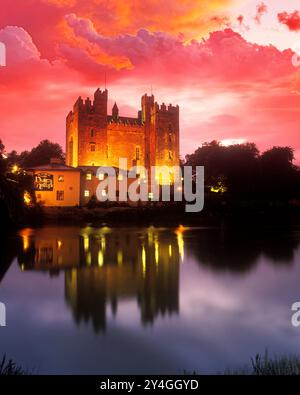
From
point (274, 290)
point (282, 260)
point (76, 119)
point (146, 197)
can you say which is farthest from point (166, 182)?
point (274, 290)

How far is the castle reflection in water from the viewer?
34.2ft

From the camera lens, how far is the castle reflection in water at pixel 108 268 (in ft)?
34.2

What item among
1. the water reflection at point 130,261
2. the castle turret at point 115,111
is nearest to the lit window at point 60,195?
the water reflection at point 130,261

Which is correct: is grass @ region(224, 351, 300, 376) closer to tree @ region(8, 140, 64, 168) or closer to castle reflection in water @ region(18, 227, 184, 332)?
castle reflection in water @ region(18, 227, 184, 332)

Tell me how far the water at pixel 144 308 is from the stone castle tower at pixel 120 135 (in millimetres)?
48940

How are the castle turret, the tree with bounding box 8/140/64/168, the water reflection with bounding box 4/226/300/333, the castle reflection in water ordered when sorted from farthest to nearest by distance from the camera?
the tree with bounding box 8/140/64/168 → the castle turret → the water reflection with bounding box 4/226/300/333 → the castle reflection in water

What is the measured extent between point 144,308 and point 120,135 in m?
63.4

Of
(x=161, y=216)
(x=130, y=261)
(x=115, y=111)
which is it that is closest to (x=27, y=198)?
(x=161, y=216)

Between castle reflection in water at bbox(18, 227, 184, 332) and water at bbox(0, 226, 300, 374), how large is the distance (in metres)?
0.04

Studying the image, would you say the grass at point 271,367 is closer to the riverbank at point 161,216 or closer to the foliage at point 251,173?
the riverbank at point 161,216

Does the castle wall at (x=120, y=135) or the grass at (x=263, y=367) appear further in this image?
the castle wall at (x=120, y=135)

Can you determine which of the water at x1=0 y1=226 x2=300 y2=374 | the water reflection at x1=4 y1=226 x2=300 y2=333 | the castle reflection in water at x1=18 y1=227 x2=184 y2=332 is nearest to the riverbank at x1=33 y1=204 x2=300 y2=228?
the water reflection at x1=4 y1=226 x2=300 y2=333

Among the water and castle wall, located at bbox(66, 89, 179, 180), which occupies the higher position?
castle wall, located at bbox(66, 89, 179, 180)
